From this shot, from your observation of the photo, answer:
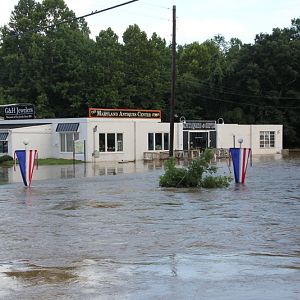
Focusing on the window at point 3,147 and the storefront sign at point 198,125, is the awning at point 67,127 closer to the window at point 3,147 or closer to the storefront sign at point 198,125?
the window at point 3,147

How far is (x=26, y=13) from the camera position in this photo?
79.2 m

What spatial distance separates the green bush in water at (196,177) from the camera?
20.8m

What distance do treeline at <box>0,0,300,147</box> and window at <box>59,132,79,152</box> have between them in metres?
21.2

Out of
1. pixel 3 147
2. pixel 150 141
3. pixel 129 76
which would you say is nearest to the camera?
pixel 3 147

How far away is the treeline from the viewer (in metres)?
69.6

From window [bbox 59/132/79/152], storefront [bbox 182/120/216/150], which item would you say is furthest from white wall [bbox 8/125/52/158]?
storefront [bbox 182/120/216/150]

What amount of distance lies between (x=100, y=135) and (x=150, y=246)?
36.8 m

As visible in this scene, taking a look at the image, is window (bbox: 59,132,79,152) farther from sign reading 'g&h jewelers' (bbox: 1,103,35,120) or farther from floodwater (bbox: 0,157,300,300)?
floodwater (bbox: 0,157,300,300)

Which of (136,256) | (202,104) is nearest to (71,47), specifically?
(202,104)

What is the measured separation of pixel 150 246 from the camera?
9781 millimetres

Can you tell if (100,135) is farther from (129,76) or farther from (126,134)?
(129,76)

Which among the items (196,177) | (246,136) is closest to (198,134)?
(246,136)

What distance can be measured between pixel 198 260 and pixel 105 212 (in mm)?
6042

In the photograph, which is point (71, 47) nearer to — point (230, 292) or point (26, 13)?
point (26, 13)
